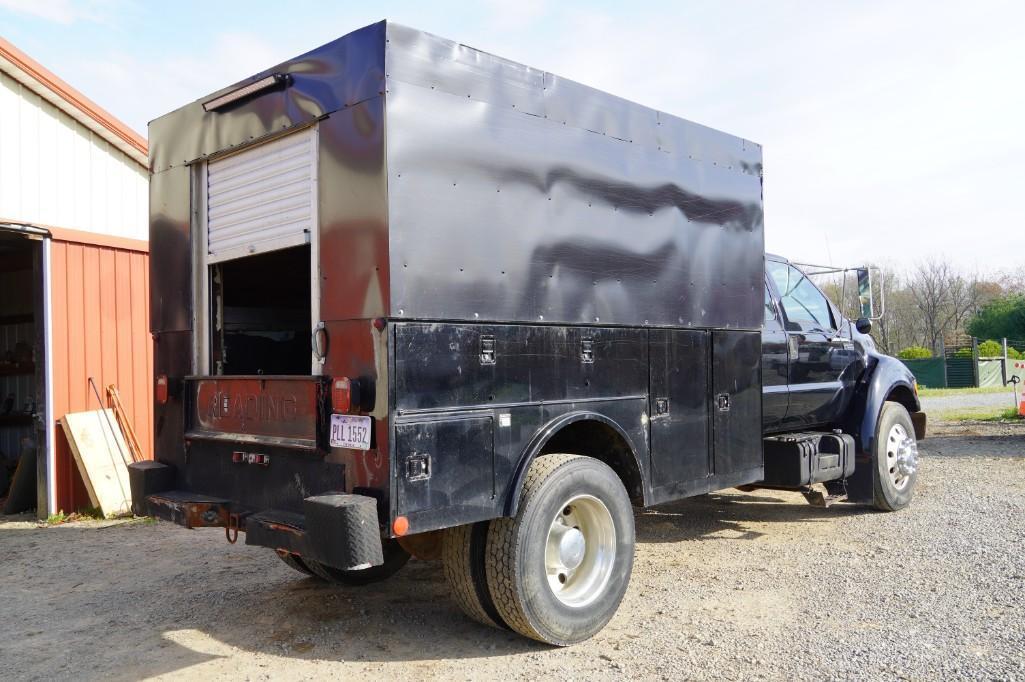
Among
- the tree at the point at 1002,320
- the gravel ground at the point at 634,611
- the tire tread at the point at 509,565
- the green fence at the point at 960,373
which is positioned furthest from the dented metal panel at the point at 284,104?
the tree at the point at 1002,320

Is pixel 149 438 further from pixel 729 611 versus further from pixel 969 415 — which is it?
pixel 969 415

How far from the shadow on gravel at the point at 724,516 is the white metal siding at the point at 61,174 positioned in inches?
271

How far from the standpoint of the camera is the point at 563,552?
167 inches

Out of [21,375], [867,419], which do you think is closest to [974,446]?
[867,419]

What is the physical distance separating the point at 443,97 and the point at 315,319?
1.25 meters

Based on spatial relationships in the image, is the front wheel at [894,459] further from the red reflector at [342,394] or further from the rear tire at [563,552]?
the red reflector at [342,394]

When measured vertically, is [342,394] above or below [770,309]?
below

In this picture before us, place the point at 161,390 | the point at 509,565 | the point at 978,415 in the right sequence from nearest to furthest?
1. the point at 509,565
2. the point at 161,390
3. the point at 978,415

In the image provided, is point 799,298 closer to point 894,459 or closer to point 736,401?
point 894,459

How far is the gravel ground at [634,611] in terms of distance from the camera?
3939 millimetres

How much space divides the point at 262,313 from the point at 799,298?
4473mm

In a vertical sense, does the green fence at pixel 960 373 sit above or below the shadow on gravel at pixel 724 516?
above

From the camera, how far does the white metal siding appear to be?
8.36m

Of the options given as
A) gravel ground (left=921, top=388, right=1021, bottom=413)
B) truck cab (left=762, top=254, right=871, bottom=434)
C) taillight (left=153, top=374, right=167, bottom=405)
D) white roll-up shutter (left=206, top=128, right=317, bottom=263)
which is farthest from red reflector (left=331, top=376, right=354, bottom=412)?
gravel ground (left=921, top=388, right=1021, bottom=413)
